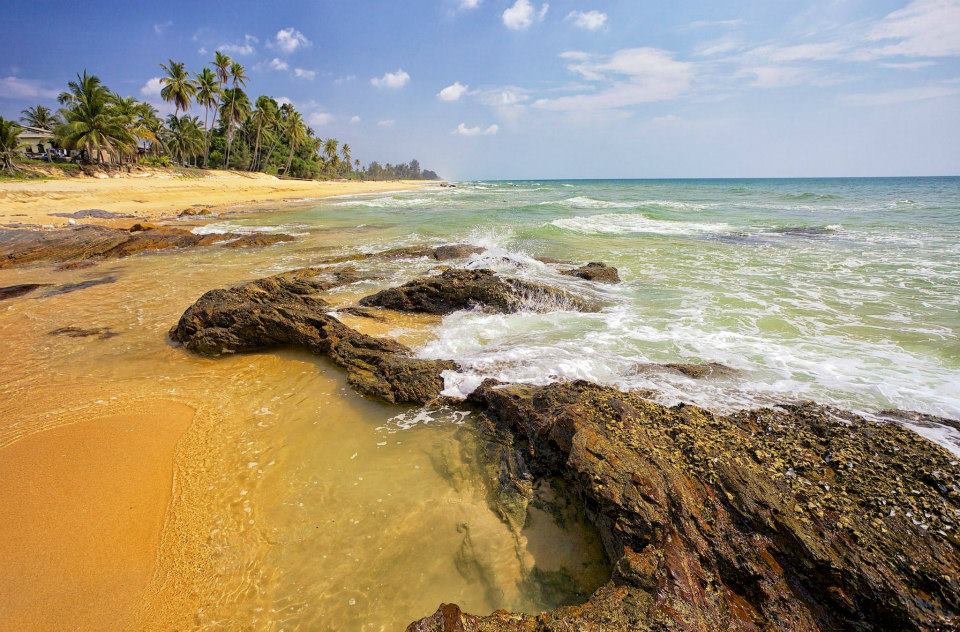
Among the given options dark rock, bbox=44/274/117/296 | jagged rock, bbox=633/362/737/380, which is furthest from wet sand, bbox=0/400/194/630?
dark rock, bbox=44/274/117/296

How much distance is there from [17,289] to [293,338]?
9.33 metres

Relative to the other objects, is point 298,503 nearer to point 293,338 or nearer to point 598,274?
Result: point 293,338

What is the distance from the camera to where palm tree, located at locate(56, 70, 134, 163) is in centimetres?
3509

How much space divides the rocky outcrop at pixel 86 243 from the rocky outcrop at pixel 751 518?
54.1 ft

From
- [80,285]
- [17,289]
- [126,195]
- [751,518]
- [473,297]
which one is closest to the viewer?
[751,518]

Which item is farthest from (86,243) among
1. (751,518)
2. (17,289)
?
(751,518)

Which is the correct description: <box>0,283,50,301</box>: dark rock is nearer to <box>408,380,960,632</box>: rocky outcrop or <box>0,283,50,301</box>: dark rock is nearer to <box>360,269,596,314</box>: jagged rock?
<box>360,269,596,314</box>: jagged rock

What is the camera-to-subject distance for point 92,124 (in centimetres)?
3534

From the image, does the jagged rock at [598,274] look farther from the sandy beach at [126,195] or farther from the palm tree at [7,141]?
the palm tree at [7,141]

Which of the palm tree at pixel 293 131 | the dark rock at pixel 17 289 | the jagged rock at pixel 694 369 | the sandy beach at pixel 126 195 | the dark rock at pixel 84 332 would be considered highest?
the palm tree at pixel 293 131

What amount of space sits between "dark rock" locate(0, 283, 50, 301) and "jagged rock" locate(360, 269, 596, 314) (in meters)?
8.81

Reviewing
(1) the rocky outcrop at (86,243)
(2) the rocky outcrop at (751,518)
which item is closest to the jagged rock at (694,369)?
(2) the rocky outcrop at (751,518)

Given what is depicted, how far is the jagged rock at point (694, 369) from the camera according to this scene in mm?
5223

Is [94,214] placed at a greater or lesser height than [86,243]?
greater
